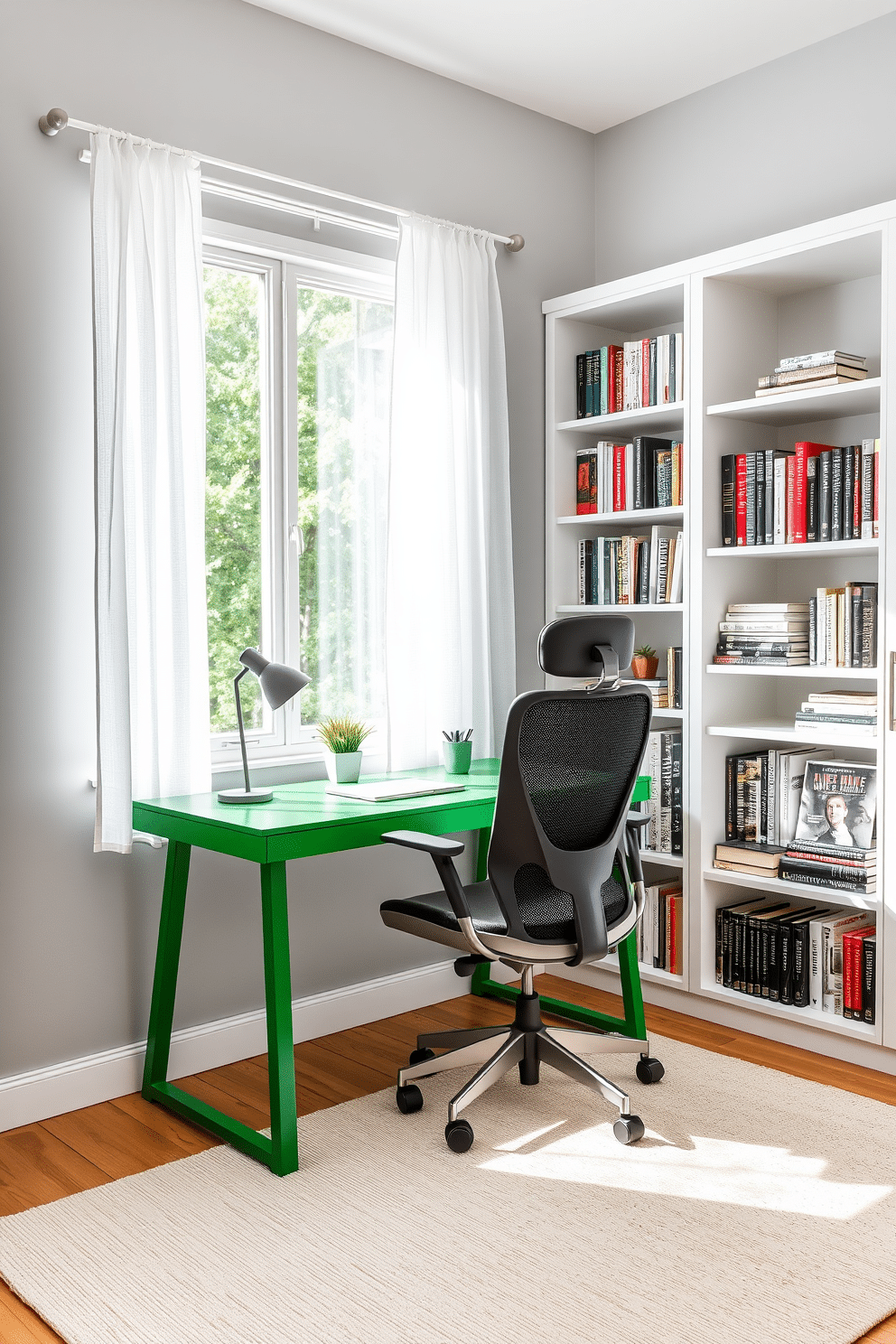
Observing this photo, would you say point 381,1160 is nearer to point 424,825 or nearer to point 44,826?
point 424,825

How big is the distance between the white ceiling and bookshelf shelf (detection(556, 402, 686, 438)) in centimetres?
104

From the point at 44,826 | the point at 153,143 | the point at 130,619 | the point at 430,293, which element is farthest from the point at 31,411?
the point at 430,293

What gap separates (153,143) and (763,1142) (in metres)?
2.82

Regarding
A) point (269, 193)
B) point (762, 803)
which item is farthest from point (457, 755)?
→ point (269, 193)

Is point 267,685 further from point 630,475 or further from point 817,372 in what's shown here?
point 817,372

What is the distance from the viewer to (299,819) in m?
2.56

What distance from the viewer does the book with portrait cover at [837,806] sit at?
3066mm

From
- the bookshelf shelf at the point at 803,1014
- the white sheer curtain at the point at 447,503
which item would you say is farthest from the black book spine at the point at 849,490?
the bookshelf shelf at the point at 803,1014

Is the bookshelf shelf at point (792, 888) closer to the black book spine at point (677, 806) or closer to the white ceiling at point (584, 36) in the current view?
the black book spine at point (677, 806)

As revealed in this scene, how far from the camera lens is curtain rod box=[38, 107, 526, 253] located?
105 inches

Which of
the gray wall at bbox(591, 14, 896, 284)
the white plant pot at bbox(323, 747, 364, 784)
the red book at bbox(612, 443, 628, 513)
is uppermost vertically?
the gray wall at bbox(591, 14, 896, 284)

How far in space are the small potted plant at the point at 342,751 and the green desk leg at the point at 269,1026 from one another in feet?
1.63

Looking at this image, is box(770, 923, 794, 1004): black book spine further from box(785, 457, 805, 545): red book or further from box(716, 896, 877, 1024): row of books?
box(785, 457, 805, 545): red book

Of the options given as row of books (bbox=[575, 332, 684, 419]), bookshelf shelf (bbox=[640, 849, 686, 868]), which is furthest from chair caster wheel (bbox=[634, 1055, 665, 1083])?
row of books (bbox=[575, 332, 684, 419])
